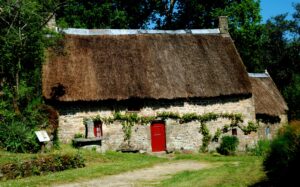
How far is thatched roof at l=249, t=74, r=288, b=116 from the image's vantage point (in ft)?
94.8

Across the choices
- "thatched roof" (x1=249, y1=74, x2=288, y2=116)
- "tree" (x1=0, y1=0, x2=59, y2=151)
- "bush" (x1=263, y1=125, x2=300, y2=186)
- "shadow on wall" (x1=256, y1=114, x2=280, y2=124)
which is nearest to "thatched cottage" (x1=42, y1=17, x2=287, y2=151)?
"thatched roof" (x1=249, y1=74, x2=288, y2=116)

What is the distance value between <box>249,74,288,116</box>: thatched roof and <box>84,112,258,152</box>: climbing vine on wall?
2.26 metres

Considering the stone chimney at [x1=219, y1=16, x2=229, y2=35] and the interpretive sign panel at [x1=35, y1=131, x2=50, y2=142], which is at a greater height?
the stone chimney at [x1=219, y1=16, x2=229, y2=35]

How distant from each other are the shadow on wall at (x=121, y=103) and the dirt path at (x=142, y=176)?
24.1ft

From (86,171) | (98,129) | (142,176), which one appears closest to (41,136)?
(86,171)

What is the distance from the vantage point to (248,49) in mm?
36344

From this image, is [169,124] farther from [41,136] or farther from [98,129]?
[41,136]

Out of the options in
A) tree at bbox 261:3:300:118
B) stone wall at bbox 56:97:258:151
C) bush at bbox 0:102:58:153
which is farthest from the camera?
tree at bbox 261:3:300:118

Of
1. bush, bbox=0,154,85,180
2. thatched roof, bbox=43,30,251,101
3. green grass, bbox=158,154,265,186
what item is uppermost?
thatched roof, bbox=43,30,251,101

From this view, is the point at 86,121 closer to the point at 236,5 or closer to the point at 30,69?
the point at 30,69

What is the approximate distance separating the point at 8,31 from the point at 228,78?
43.8 feet

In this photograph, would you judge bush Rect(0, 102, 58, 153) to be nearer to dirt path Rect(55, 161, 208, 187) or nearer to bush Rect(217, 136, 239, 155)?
dirt path Rect(55, 161, 208, 187)

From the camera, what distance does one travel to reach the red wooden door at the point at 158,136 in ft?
82.0

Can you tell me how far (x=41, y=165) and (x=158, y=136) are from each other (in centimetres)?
1075
